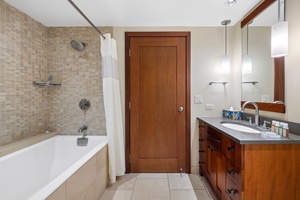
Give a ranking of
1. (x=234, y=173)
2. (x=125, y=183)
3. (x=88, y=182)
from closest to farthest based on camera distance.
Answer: (x=234, y=173)
(x=88, y=182)
(x=125, y=183)

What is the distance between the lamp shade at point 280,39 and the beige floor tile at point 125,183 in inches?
88.2

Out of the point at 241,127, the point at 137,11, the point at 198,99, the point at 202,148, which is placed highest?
the point at 137,11

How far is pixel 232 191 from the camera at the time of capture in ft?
4.54

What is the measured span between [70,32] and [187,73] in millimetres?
1892

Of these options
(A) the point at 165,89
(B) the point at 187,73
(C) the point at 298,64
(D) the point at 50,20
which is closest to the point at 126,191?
(A) the point at 165,89

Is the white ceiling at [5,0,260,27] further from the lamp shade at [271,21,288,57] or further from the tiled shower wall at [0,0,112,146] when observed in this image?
the lamp shade at [271,21,288,57]

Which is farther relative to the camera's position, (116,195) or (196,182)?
(196,182)

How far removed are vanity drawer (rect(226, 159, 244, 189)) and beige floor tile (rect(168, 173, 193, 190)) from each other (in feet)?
2.58

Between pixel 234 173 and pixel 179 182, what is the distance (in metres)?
1.03

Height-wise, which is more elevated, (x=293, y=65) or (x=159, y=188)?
(x=293, y=65)

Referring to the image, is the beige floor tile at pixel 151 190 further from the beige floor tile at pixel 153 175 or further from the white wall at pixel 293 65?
the white wall at pixel 293 65

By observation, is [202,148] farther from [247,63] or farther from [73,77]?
[73,77]

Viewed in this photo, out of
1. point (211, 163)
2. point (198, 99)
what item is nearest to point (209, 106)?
point (198, 99)

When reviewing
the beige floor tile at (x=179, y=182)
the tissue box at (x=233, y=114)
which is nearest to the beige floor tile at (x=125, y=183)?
the beige floor tile at (x=179, y=182)
